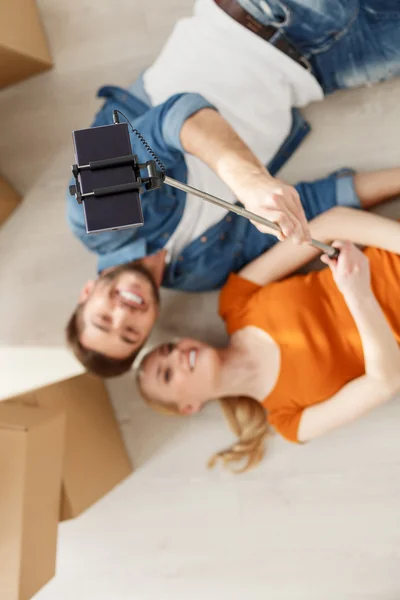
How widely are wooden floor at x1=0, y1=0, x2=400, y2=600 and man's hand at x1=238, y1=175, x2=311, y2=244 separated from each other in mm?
648

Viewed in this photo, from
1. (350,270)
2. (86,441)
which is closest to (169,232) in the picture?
(350,270)

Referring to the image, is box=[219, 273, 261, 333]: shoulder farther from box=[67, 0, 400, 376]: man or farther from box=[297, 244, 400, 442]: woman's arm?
box=[297, 244, 400, 442]: woman's arm

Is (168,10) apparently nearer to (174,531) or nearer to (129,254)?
(129,254)

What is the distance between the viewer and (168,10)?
1429mm

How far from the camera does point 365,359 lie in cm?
115

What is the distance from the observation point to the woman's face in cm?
124

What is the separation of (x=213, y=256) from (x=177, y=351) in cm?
25

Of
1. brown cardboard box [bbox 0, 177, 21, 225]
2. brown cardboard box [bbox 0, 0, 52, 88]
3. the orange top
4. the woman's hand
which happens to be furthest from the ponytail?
brown cardboard box [bbox 0, 0, 52, 88]

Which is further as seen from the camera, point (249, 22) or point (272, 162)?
point (272, 162)

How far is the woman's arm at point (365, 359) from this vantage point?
1.06m

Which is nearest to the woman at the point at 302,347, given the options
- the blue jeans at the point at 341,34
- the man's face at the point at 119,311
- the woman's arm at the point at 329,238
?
the woman's arm at the point at 329,238

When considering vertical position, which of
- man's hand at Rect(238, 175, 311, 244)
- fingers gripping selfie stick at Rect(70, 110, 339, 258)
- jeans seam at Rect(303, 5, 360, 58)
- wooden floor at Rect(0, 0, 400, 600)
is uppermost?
jeans seam at Rect(303, 5, 360, 58)

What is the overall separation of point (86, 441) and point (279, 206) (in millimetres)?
845

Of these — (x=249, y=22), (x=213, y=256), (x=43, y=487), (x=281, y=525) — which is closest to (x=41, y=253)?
(x=213, y=256)
